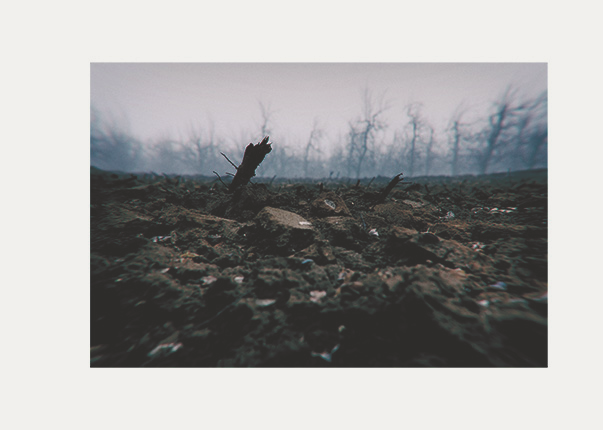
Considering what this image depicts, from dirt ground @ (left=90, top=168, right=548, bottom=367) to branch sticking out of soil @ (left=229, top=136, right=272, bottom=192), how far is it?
47.7 inches

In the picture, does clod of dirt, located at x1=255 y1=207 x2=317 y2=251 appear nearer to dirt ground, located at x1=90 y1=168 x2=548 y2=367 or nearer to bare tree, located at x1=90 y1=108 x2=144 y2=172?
dirt ground, located at x1=90 y1=168 x2=548 y2=367

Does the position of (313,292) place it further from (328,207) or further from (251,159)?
(251,159)

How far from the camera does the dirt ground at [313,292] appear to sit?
142 centimetres

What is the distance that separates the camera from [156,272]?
81.7 inches

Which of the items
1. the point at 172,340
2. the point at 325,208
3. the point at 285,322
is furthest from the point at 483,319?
the point at 172,340

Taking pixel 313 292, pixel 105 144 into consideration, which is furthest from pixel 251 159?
pixel 105 144

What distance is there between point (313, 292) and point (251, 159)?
2.93 m

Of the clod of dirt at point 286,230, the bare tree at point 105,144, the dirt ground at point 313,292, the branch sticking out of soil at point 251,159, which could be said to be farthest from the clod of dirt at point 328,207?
the bare tree at point 105,144

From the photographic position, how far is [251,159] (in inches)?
151

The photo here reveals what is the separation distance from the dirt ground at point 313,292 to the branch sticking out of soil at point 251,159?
3.98ft

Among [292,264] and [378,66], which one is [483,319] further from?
[378,66]

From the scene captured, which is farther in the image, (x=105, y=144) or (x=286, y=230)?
(x=105, y=144)

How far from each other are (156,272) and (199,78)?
291 cm

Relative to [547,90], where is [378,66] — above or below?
above
